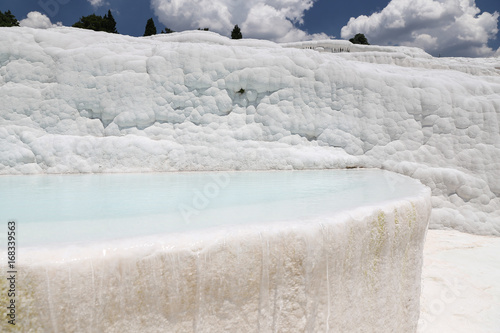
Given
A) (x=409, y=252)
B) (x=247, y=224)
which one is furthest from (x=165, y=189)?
(x=409, y=252)

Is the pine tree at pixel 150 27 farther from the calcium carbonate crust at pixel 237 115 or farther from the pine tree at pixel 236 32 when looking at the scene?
the calcium carbonate crust at pixel 237 115

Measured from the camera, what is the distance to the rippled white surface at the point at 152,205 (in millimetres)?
1575

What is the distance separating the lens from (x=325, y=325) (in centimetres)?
185

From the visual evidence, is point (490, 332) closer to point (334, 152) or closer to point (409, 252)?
point (409, 252)

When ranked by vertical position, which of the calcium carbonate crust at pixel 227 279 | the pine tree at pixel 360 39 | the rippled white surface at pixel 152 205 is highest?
the pine tree at pixel 360 39

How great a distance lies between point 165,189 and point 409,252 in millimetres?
2217

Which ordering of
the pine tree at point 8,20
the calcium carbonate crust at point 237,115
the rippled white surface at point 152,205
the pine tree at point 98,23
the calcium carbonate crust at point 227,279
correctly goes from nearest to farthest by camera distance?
the calcium carbonate crust at point 227,279, the rippled white surface at point 152,205, the calcium carbonate crust at point 237,115, the pine tree at point 8,20, the pine tree at point 98,23

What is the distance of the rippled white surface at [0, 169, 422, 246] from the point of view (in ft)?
5.17

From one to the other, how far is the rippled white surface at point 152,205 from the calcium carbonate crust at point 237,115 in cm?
137

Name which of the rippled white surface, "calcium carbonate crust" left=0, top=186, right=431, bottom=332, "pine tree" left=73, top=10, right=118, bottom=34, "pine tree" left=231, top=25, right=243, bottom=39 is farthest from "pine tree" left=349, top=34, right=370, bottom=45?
"calcium carbonate crust" left=0, top=186, right=431, bottom=332

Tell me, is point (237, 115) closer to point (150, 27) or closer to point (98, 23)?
point (150, 27)

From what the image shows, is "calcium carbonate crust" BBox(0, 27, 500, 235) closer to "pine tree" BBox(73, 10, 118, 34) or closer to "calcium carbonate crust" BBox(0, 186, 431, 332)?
"calcium carbonate crust" BBox(0, 186, 431, 332)

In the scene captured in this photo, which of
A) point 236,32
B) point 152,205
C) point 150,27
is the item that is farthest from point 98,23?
point 152,205

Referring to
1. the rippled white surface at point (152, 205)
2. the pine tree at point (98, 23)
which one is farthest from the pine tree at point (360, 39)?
the rippled white surface at point (152, 205)
